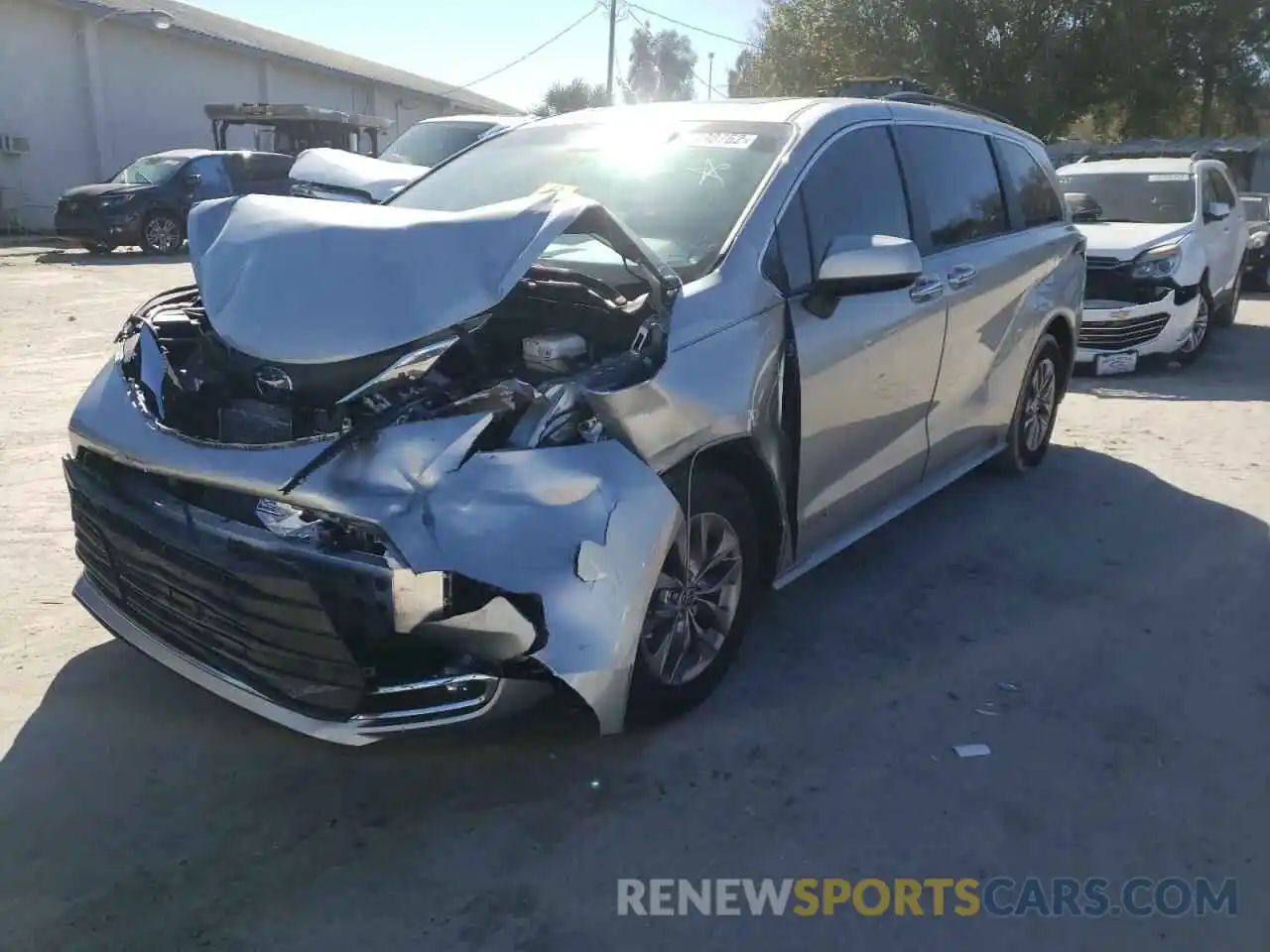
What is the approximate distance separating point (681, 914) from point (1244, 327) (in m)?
12.4

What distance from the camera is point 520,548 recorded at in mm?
2748

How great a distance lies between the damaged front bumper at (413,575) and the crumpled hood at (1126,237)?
7.58 m

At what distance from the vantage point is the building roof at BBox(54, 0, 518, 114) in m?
25.9

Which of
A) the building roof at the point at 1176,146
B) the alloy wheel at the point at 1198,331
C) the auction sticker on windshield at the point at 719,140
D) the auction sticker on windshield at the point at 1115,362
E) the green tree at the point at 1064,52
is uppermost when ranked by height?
the green tree at the point at 1064,52

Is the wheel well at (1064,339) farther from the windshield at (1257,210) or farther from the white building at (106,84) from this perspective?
the white building at (106,84)

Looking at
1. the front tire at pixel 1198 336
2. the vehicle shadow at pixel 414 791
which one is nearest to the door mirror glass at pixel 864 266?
the vehicle shadow at pixel 414 791

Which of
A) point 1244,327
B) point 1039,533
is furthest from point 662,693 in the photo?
point 1244,327

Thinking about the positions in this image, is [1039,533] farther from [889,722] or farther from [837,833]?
[837,833]

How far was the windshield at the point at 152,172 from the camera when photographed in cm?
1777

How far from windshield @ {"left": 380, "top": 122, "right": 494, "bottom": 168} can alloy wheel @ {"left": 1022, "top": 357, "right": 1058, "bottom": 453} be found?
350 inches

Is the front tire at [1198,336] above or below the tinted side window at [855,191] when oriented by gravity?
below

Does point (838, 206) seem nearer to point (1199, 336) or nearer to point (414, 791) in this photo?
point (414, 791)

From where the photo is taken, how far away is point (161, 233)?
1778cm

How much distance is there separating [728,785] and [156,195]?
17.1 m
